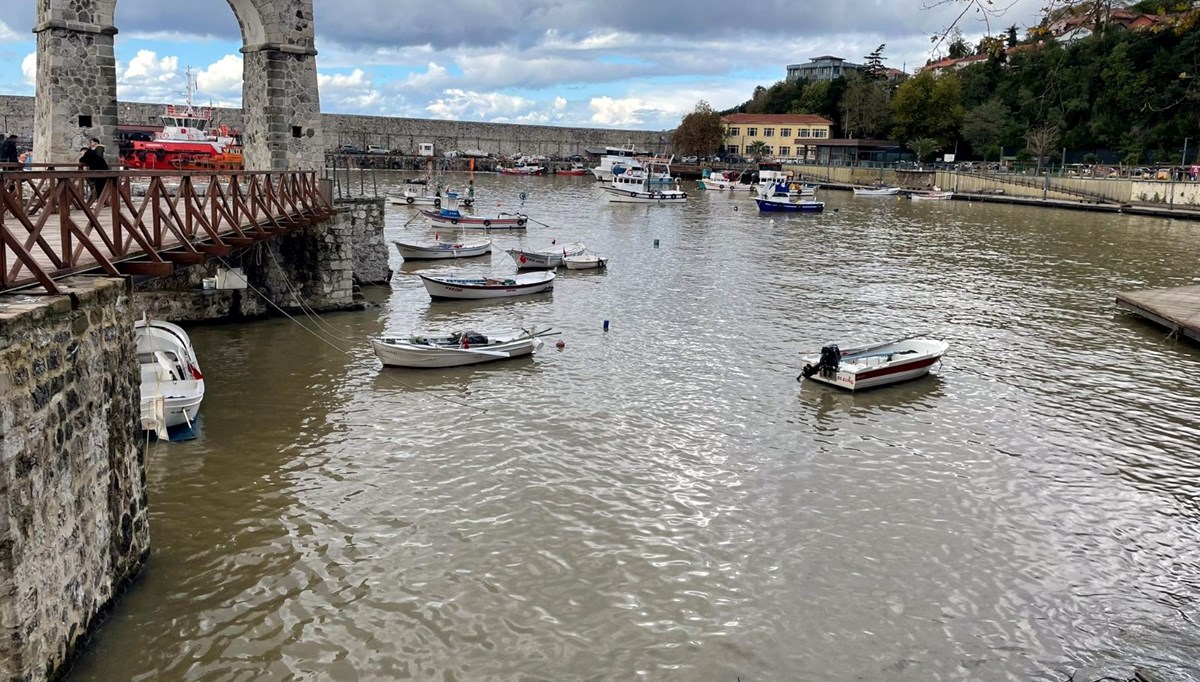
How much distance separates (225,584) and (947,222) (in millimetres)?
54716

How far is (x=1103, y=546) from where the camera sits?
1132cm

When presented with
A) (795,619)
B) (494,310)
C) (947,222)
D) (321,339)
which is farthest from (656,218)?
(795,619)

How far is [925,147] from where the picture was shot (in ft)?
303

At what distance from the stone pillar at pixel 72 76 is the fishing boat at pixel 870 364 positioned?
16089 millimetres

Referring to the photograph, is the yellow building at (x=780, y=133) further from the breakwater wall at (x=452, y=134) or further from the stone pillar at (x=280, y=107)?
the stone pillar at (x=280, y=107)

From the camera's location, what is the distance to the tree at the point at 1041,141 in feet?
257

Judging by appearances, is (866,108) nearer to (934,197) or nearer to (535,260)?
(934,197)

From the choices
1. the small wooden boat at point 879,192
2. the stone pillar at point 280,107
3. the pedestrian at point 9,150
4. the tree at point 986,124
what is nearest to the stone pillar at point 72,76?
the pedestrian at point 9,150

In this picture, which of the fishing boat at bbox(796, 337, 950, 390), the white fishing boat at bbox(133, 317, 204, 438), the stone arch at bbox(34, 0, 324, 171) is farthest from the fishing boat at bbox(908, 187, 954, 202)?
the white fishing boat at bbox(133, 317, 204, 438)

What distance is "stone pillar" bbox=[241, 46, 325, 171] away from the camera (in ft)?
68.2

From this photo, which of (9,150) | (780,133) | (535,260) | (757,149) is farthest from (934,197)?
(9,150)

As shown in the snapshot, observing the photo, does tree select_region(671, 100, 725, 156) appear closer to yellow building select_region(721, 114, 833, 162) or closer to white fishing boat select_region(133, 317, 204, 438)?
yellow building select_region(721, 114, 833, 162)

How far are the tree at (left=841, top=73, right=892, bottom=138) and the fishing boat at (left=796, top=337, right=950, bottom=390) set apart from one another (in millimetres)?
94132

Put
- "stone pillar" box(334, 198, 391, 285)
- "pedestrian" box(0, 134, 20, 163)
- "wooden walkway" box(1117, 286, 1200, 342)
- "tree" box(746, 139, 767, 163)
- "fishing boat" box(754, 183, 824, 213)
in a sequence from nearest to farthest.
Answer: "pedestrian" box(0, 134, 20, 163) < "wooden walkway" box(1117, 286, 1200, 342) < "stone pillar" box(334, 198, 391, 285) < "fishing boat" box(754, 183, 824, 213) < "tree" box(746, 139, 767, 163)
